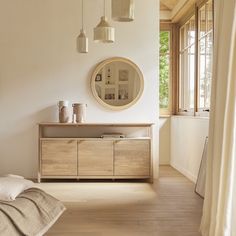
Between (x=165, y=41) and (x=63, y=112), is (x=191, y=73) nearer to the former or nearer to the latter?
(x=165, y=41)

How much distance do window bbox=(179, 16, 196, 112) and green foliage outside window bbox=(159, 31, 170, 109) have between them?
1.01ft

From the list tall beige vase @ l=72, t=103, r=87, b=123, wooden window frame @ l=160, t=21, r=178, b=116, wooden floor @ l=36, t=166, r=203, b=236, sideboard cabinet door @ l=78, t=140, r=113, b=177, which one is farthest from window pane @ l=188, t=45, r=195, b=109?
tall beige vase @ l=72, t=103, r=87, b=123

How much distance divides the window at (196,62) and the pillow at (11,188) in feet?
9.98

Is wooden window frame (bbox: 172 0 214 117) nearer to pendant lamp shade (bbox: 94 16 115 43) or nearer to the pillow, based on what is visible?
pendant lamp shade (bbox: 94 16 115 43)

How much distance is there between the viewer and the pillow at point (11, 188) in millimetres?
2821

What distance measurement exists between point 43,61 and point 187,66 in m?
2.50

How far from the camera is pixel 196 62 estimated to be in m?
6.03

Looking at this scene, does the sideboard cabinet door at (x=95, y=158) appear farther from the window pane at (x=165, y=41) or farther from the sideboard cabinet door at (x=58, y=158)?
the window pane at (x=165, y=41)

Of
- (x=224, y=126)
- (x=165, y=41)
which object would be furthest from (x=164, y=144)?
(x=224, y=126)

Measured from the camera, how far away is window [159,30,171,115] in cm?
761

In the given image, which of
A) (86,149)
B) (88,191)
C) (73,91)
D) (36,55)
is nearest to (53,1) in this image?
(36,55)

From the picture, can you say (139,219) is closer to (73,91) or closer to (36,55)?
(73,91)

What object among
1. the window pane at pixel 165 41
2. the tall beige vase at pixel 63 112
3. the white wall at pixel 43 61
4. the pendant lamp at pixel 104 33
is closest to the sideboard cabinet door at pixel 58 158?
the tall beige vase at pixel 63 112

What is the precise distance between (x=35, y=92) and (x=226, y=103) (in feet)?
12.8
